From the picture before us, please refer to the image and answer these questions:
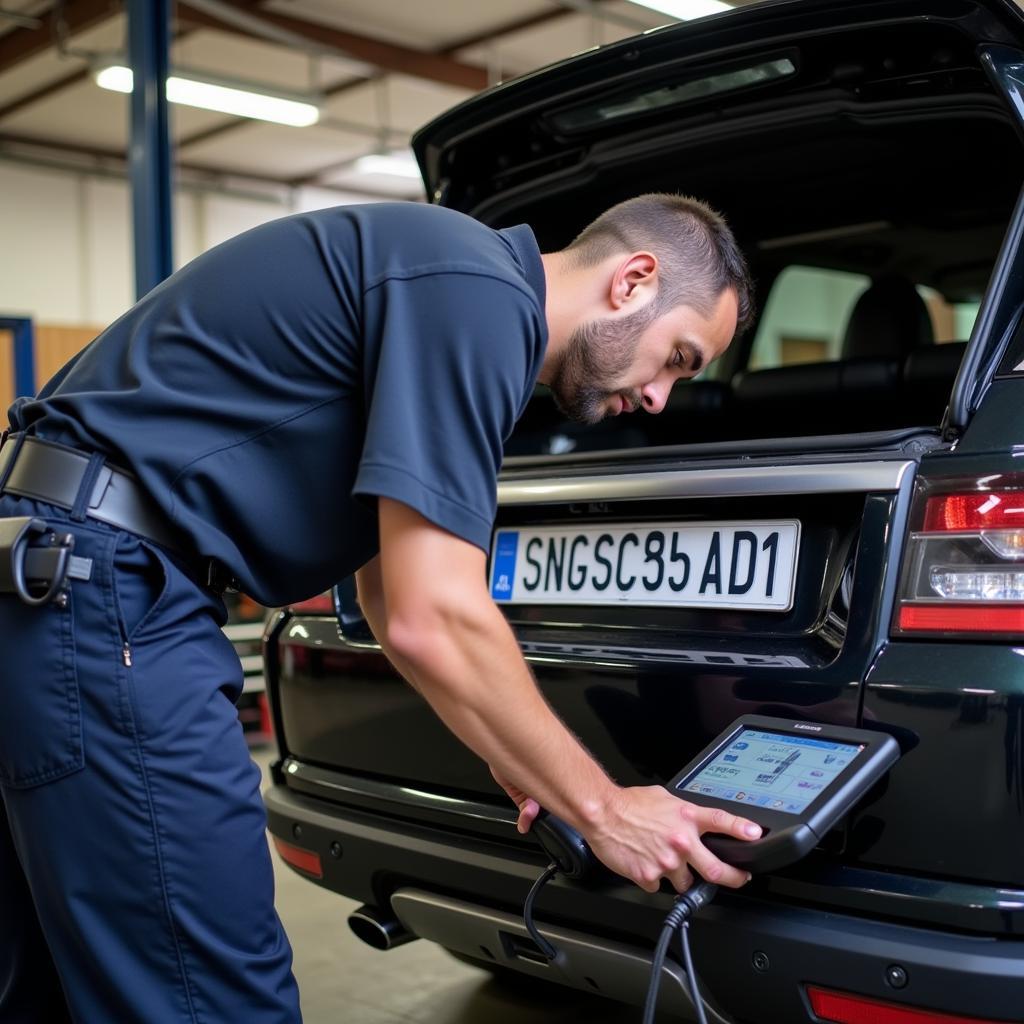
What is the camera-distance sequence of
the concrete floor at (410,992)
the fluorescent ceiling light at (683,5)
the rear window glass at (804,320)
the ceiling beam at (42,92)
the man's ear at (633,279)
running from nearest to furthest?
the man's ear at (633,279) < the concrete floor at (410,992) < the fluorescent ceiling light at (683,5) < the ceiling beam at (42,92) < the rear window glass at (804,320)

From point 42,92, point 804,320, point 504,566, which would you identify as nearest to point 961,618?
point 504,566

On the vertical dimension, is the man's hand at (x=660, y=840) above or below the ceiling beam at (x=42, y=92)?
below

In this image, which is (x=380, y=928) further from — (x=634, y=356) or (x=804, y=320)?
(x=804, y=320)

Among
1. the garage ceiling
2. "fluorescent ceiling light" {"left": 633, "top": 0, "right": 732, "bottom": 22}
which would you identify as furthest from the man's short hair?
the garage ceiling

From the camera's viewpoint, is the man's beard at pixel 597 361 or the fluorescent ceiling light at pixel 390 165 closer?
the man's beard at pixel 597 361

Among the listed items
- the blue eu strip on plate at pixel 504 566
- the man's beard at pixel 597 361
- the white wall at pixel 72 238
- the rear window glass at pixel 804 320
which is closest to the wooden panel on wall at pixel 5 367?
the white wall at pixel 72 238

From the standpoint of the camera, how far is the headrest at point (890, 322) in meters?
3.20

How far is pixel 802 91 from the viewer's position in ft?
7.09

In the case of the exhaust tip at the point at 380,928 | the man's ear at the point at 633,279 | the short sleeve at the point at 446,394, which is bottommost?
the exhaust tip at the point at 380,928

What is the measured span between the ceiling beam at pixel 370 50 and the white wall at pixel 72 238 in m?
3.41

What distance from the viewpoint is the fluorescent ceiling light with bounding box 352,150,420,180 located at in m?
12.3

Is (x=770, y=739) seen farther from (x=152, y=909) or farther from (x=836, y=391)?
(x=836, y=391)

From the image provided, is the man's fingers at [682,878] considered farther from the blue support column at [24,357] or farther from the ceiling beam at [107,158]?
the ceiling beam at [107,158]

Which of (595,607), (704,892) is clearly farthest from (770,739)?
(595,607)
